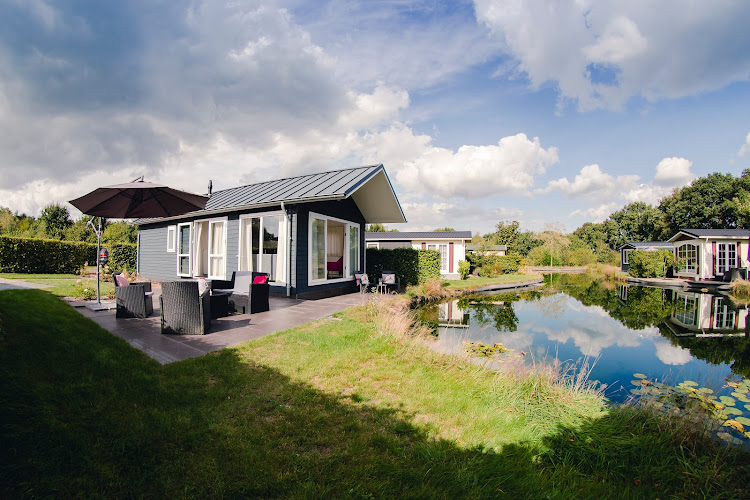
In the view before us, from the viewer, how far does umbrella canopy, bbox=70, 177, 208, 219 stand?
6.00 meters

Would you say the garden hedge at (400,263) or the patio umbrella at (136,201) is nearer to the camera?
the patio umbrella at (136,201)

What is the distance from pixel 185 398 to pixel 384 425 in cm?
185

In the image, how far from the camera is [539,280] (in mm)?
21125

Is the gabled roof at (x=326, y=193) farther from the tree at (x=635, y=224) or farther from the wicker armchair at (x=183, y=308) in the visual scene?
the tree at (x=635, y=224)

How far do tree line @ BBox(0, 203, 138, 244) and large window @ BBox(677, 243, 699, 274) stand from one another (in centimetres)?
4261

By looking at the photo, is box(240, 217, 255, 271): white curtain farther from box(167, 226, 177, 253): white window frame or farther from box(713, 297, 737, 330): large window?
box(713, 297, 737, 330): large window

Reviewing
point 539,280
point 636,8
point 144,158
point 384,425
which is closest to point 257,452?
point 384,425

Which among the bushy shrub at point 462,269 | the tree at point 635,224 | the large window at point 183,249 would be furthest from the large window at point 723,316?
the tree at point 635,224

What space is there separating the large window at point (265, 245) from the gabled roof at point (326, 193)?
0.52 m

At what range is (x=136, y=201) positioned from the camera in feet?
22.9

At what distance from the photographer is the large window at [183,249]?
12.1 m

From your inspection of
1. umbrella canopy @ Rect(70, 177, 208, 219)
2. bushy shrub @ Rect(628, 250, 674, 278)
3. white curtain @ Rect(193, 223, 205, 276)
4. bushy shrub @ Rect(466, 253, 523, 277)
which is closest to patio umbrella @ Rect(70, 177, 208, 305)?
umbrella canopy @ Rect(70, 177, 208, 219)

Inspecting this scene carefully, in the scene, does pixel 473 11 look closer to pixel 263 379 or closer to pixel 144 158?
pixel 263 379

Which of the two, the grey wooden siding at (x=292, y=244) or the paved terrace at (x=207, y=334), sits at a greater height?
the grey wooden siding at (x=292, y=244)
